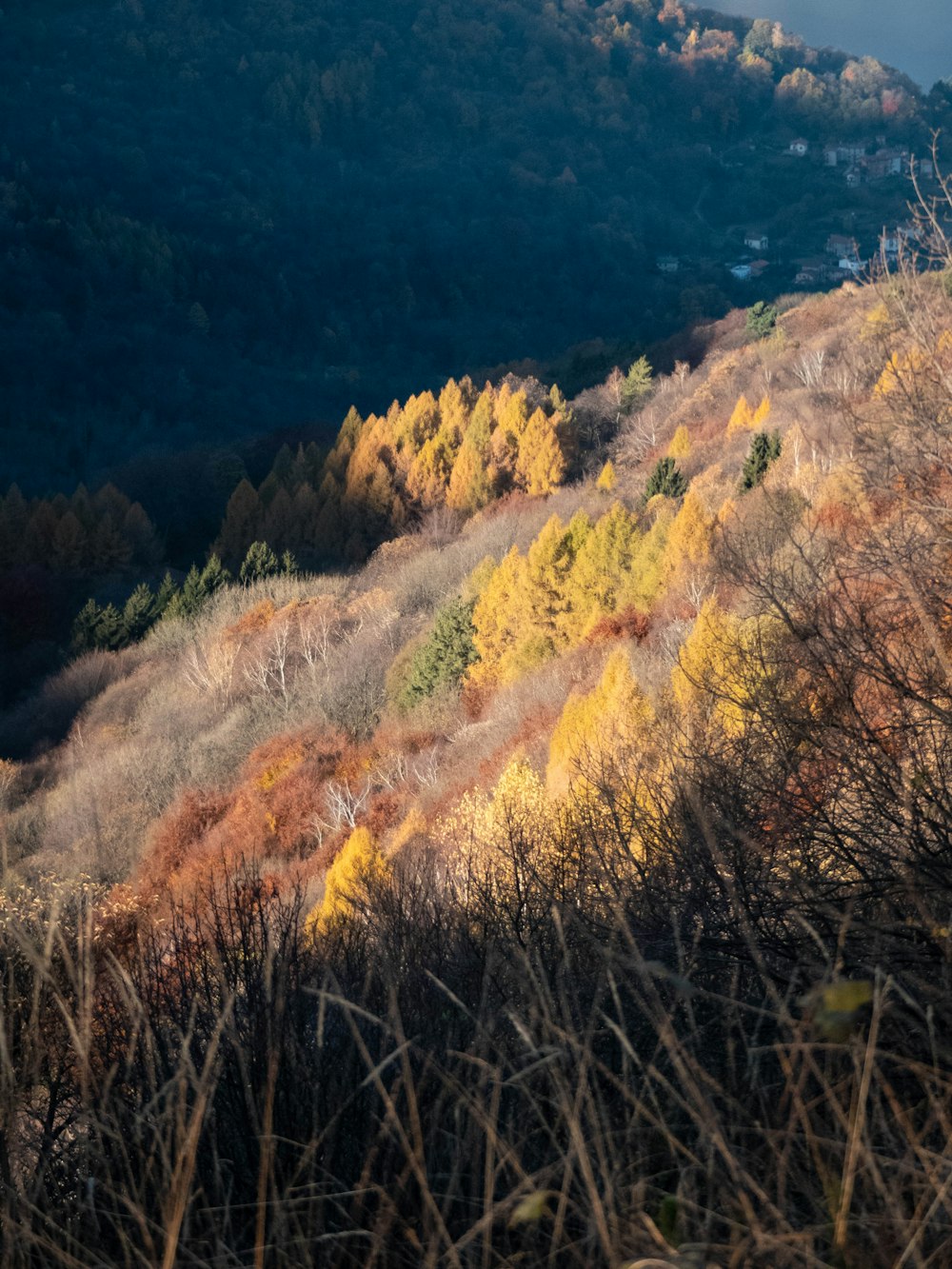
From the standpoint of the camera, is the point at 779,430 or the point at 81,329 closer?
the point at 779,430

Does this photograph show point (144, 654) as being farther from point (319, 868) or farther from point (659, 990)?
point (659, 990)

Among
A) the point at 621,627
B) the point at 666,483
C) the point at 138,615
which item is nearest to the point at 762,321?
the point at 666,483

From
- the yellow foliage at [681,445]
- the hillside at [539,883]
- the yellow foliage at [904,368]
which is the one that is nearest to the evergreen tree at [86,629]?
the hillside at [539,883]

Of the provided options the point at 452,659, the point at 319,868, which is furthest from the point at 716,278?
the point at 319,868

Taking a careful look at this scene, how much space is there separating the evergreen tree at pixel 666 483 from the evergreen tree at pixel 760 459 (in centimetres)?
529

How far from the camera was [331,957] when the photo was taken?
468cm

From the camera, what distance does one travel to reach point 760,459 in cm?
3431

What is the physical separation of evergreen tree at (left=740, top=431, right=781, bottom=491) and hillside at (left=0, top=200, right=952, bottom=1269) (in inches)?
6.2

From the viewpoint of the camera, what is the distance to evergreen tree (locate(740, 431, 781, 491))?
33.9 m

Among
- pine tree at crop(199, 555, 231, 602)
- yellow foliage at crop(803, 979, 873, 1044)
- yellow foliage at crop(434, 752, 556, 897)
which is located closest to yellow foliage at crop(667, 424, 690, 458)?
pine tree at crop(199, 555, 231, 602)

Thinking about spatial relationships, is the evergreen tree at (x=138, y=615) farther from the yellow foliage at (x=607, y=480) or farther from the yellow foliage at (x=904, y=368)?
the yellow foliage at (x=904, y=368)

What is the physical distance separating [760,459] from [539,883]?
30884 millimetres

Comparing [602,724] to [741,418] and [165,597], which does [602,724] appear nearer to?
[741,418]

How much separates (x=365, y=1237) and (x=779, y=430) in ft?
131
